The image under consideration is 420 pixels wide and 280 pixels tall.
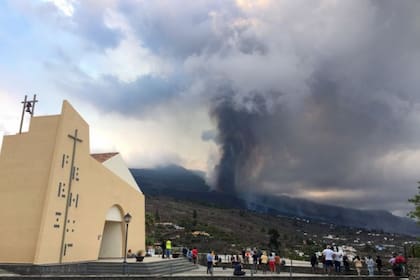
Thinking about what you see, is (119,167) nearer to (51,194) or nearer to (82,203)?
(82,203)

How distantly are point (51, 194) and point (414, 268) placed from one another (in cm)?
2033

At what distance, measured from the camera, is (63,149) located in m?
20.7

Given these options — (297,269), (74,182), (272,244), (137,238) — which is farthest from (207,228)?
(74,182)

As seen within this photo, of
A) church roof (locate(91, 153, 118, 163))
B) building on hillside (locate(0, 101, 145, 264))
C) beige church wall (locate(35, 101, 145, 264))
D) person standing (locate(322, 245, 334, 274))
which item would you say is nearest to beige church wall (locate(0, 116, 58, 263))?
building on hillside (locate(0, 101, 145, 264))

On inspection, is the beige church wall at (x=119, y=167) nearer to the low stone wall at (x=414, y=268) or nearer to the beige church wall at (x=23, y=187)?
the beige church wall at (x=23, y=187)

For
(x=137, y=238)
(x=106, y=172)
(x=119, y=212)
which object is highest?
(x=106, y=172)

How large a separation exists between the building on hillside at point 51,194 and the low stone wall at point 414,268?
63.0 ft

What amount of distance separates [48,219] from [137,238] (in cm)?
1256

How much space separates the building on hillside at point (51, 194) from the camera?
62.6 ft

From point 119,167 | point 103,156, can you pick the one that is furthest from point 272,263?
point 103,156

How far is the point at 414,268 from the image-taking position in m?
18.9

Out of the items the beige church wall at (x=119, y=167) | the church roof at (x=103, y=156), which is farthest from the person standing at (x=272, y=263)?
the church roof at (x=103, y=156)

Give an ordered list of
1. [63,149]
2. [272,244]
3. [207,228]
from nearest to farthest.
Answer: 1. [63,149]
2. [272,244]
3. [207,228]

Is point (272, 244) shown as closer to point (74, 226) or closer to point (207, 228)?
point (207, 228)
